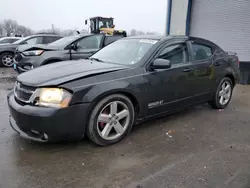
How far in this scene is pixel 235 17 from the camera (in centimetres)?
1004

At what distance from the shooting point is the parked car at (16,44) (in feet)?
33.6

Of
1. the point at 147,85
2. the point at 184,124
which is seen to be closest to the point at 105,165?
the point at 147,85

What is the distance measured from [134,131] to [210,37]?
8.90m

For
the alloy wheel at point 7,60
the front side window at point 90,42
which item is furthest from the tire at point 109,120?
the alloy wheel at point 7,60

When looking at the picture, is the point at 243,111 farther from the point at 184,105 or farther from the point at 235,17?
the point at 235,17

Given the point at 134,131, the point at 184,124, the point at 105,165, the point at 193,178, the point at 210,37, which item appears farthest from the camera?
the point at 210,37

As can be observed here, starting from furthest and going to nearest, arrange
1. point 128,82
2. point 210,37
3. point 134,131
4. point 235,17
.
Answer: point 210,37
point 235,17
point 134,131
point 128,82

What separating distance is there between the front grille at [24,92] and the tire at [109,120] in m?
0.80

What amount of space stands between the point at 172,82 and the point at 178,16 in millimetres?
9018

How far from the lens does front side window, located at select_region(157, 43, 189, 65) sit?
148 inches

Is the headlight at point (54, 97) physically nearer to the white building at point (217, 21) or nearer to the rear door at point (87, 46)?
the rear door at point (87, 46)

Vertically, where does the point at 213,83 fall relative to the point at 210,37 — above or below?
below

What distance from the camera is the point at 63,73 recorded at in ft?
10.2

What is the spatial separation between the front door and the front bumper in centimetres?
113
